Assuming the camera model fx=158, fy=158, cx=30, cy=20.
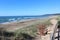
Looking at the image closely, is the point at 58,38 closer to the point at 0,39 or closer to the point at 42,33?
the point at 0,39

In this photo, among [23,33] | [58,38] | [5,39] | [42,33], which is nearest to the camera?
[58,38]

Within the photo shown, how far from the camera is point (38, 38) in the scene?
10883 mm

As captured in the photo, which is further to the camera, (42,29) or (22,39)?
(42,29)

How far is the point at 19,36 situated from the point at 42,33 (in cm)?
274

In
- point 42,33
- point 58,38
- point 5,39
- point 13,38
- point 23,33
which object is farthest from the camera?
point 42,33

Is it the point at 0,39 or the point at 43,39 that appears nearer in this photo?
the point at 0,39

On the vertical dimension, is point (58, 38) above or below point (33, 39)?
above

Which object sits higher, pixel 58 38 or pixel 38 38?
pixel 58 38

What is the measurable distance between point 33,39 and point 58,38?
3.77 meters

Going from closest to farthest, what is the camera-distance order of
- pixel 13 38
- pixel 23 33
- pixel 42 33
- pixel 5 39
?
1. pixel 5 39
2. pixel 13 38
3. pixel 23 33
4. pixel 42 33

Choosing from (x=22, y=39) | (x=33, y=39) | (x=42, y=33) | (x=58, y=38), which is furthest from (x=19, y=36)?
(x=58, y=38)

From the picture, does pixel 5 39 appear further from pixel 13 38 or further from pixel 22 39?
pixel 22 39

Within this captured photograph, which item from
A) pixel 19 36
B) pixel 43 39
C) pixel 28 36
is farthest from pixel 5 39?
pixel 43 39

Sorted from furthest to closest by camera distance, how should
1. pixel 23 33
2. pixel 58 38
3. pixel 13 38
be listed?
pixel 23 33, pixel 13 38, pixel 58 38
